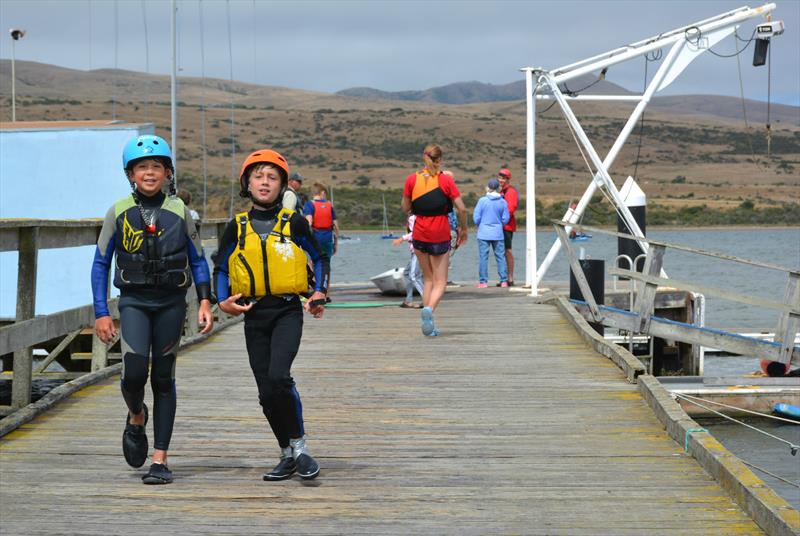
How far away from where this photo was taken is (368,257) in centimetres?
7775

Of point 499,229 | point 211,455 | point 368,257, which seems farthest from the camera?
point 368,257

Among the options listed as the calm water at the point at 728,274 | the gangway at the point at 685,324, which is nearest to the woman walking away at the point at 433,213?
the gangway at the point at 685,324

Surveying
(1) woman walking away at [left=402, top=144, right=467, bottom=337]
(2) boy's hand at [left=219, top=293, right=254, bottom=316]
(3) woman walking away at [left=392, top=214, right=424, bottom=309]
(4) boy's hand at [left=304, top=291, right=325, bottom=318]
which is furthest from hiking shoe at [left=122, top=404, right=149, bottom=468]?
(3) woman walking away at [left=392, top=214, right=424, bottom=309]

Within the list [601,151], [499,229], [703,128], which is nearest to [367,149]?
[601,151]

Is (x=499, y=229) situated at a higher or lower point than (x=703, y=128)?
lower

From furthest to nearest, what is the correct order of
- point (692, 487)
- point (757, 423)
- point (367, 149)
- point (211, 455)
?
point (367, 149) → point (757, 423) → point (211, 455) → point (692, 487)

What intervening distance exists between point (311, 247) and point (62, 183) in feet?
39.4

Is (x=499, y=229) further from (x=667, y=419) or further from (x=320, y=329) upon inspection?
(x=667, y=419)

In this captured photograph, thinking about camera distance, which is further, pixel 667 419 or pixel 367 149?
pixel 367 149

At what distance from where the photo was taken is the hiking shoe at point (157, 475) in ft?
20.4

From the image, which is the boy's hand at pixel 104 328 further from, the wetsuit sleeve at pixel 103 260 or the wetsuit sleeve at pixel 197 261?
the wetsuit sleeve at pixel 197 261

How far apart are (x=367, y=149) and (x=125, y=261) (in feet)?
402

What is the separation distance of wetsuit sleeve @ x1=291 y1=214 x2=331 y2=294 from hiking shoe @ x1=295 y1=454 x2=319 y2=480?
0.86 m

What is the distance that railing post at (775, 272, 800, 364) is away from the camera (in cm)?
1340
